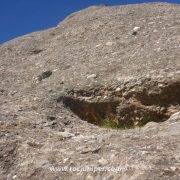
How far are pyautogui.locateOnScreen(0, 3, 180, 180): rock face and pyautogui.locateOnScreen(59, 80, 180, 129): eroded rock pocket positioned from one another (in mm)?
23

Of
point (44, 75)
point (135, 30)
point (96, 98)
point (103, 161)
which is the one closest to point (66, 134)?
point (103, 161)

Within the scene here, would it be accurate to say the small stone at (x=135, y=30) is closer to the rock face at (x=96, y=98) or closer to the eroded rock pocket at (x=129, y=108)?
the rock face at (x=96, y=98)

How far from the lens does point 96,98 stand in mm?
11859

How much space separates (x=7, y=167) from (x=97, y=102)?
381 centimetres

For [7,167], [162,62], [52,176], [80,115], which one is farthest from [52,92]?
[52,176]

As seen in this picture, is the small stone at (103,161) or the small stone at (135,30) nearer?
the small stone at (103,161)

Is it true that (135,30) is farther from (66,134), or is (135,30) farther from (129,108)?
(66,134)

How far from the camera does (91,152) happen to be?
812 cm

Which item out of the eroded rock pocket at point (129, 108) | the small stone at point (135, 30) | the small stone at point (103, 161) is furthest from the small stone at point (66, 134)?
the small stone at point (135, 30)

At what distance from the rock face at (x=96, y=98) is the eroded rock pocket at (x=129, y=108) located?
2 cm

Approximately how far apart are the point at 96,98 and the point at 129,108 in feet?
2.70

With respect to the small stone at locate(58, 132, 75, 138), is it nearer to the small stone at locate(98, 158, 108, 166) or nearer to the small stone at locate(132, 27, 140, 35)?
the small stone at locate(98, 158, 108, 166)

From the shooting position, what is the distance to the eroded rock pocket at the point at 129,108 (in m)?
11.3

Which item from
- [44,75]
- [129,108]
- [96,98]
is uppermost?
[44,75]
